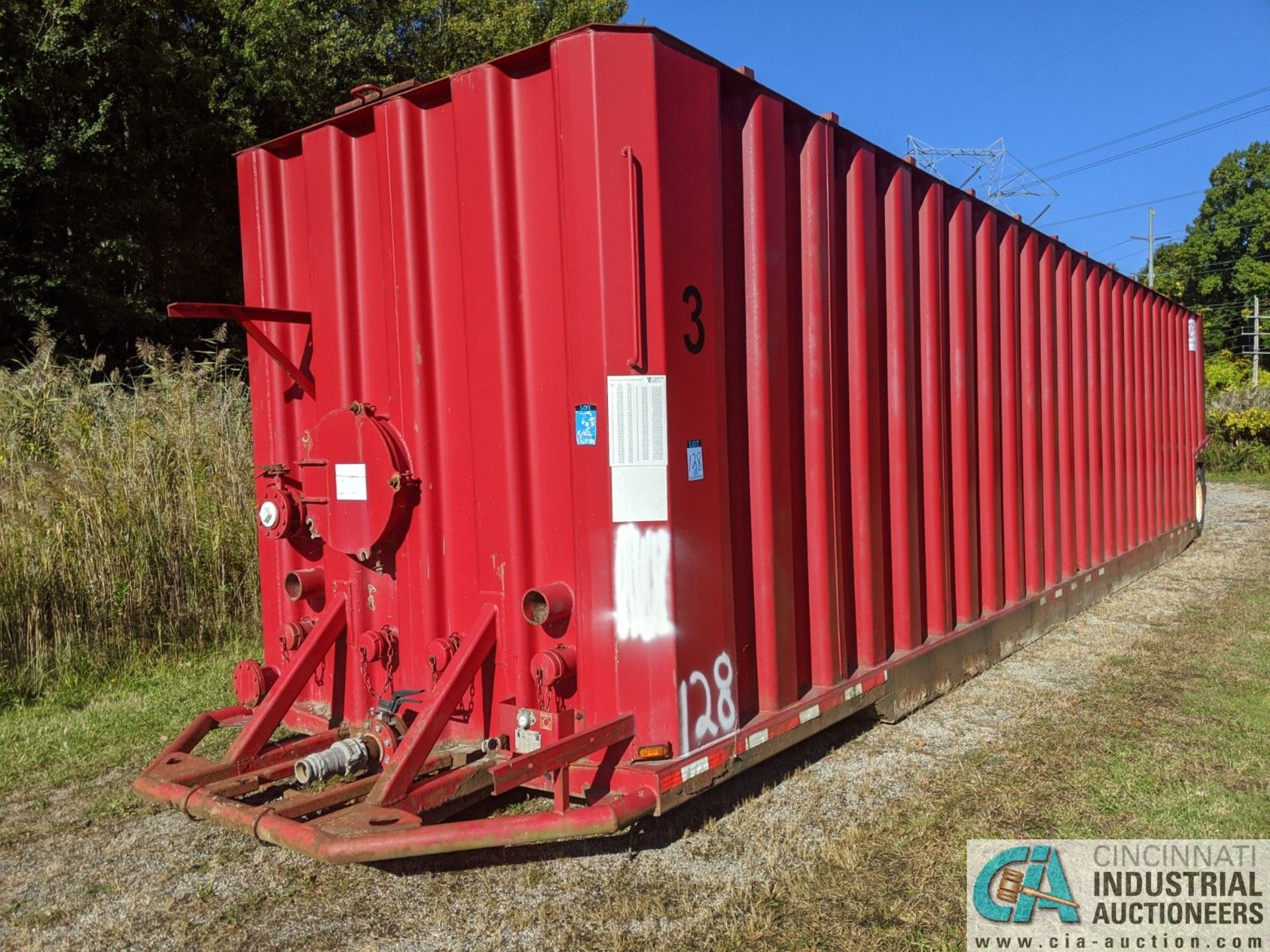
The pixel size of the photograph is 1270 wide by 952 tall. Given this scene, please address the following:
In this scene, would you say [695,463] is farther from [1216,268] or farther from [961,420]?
[1216,268]

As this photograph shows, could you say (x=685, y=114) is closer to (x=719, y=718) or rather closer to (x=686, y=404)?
(x=686, y=404)

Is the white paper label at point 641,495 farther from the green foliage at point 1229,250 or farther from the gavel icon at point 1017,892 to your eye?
the green foliage at point 1229,250

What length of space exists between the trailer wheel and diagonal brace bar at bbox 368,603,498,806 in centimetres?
1200

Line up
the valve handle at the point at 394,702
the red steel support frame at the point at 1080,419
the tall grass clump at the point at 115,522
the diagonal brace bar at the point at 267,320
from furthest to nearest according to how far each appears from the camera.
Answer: the red steel support frame at the point at 1080,419 < the tall grass clump at the point at 115,522 < the diagonal brace bar at the point at 267,320 < the valve handle at the point at 394,702

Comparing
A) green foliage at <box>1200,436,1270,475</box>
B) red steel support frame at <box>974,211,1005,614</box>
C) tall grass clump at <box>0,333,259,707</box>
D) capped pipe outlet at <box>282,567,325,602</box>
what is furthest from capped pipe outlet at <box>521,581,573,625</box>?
green foliage at <box>1200,436,1270,475</box>

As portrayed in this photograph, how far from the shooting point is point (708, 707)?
3.93m

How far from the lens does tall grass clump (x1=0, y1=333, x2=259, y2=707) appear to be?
6809 mm

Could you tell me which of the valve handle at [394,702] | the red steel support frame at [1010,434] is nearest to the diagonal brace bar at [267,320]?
the valve handle at [394,702]

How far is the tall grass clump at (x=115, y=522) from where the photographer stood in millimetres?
6809

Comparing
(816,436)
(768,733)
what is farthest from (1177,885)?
(816,436)

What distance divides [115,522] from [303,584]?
331 cm

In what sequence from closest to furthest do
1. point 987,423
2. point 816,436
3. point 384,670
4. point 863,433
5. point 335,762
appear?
point 335,762, point 384,670, point 816,436, point 863,433, point 987,423

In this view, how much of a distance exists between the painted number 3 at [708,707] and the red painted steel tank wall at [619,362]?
0.6 inches

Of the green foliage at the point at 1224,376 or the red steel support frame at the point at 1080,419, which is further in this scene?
the green foliage at the point at 1224,376
